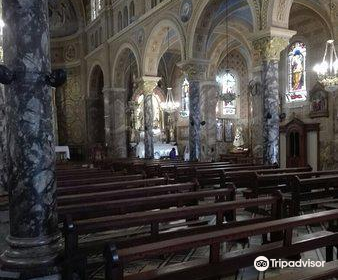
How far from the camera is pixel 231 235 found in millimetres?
3059

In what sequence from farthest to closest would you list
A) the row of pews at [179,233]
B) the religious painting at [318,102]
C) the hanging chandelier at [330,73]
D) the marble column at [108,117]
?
the marble column at [108,117] → the religious painting at [318,102] → the hanging chandelier at [330,73] → the row of pews at [179,233]

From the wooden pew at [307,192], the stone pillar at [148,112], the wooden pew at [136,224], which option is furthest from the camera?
the stone pillar at [148,112]

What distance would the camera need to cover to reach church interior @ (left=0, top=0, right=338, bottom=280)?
3.71 m

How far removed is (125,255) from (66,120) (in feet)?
85.0

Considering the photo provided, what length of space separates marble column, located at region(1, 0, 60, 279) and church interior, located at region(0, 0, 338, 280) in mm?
15

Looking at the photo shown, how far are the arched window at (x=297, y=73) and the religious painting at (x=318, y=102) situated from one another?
3.02 ft

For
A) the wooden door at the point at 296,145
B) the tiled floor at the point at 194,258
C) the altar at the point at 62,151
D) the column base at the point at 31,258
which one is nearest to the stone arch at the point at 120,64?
the altar at the point at 62,151

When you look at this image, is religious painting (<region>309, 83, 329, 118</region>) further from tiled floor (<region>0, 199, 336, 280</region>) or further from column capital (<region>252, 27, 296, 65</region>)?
tiled floor (<region>0, 199, 336, 280</region>)

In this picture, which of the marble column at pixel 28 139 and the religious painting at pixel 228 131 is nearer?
the marble column at pixel 28 139

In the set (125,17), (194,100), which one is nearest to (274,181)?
(194,100)

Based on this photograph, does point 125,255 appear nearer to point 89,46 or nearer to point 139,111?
point 139,111

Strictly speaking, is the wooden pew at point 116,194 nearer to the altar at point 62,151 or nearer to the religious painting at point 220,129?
the altar at point 62,151

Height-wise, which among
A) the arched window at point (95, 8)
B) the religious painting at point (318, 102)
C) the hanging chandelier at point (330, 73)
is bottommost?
the religious painting at point (318, 102)

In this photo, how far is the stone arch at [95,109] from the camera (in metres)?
25.8
